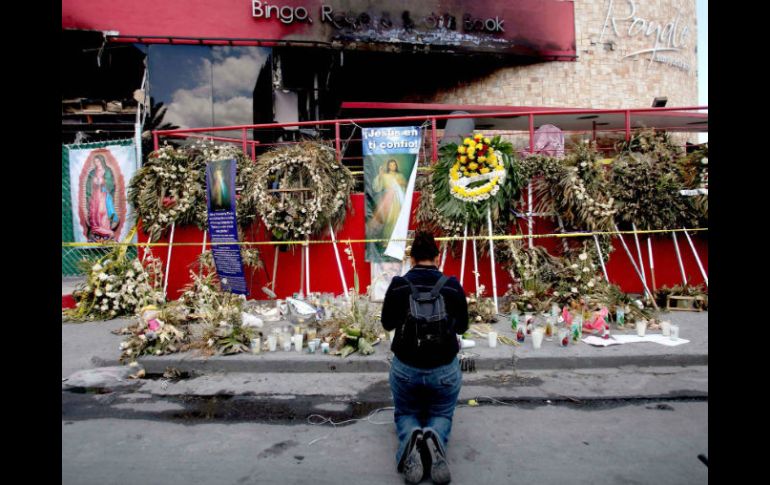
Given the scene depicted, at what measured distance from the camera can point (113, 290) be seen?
8703 millimetres

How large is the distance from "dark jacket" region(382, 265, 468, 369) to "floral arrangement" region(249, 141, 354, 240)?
196 inches

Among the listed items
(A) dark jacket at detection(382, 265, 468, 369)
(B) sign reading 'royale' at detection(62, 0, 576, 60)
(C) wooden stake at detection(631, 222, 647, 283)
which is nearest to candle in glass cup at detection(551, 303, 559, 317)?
(C) wooden stake at detection(631, 222, 647, 283)

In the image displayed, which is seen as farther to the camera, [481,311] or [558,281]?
[558,281]

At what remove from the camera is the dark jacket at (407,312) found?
3664 millimetres

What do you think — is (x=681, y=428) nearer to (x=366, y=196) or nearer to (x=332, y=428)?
(x=332, y=428)

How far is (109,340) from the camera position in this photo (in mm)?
7258

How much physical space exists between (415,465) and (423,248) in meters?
1.56

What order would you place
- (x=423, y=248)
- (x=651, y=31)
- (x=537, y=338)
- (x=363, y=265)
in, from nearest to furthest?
(x=423, y=248) < (x=537, y=338) < (x=363, y=265) < (x=651, y=31)

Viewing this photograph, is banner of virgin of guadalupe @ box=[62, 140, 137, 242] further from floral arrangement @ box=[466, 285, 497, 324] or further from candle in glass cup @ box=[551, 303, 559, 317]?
candle in glass cup @ box=[551, 303, 559, 317]

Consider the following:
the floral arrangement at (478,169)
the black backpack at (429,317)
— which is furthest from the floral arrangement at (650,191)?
the black backpack at (429,317)

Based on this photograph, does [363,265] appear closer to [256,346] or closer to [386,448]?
[256,346]

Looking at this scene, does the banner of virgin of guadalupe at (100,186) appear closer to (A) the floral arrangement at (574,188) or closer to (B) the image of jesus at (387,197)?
(B) the image of jesus at (387,197)

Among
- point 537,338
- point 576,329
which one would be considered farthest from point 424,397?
point 576,329

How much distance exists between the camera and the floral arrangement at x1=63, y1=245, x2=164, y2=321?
8.63m
